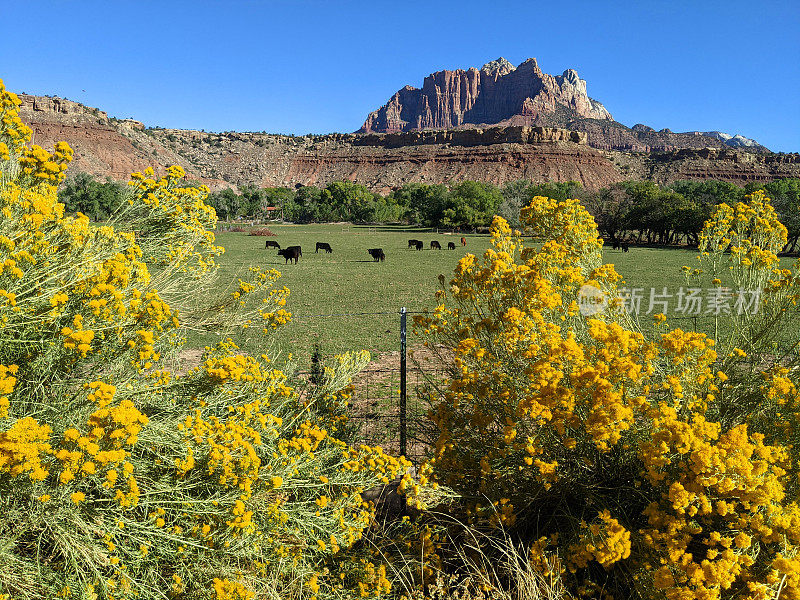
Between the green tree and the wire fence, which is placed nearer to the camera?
the wire fence

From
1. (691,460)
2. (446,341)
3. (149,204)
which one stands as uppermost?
(149,204)

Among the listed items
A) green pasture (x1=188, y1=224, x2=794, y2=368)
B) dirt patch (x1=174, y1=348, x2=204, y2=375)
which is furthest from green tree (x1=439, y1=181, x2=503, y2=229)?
dirt patch (x1=174, y1=348, x2=204, y2=375)

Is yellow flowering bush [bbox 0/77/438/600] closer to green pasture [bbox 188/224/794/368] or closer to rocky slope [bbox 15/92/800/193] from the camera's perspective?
green pasture [bbox 188/224/794/368]

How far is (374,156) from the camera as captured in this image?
152m

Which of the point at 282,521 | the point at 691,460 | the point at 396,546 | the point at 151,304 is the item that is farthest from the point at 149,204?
the point at 691,460

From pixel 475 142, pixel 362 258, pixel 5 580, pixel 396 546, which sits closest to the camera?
pixel 5 580

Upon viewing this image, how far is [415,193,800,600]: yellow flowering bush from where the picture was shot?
→ 2346mm

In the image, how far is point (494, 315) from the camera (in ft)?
12.6

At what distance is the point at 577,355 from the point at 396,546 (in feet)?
6.37

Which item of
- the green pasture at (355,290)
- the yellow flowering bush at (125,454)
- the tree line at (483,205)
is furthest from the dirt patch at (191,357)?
the tree line at (483,205)

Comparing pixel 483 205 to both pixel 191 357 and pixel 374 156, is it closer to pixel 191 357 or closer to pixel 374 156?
pixel 191 357

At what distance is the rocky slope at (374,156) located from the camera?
113938 millimetres

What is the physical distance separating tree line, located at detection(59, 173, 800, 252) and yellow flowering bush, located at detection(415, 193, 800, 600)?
19609mm

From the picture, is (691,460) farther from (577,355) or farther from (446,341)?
(446,341)
